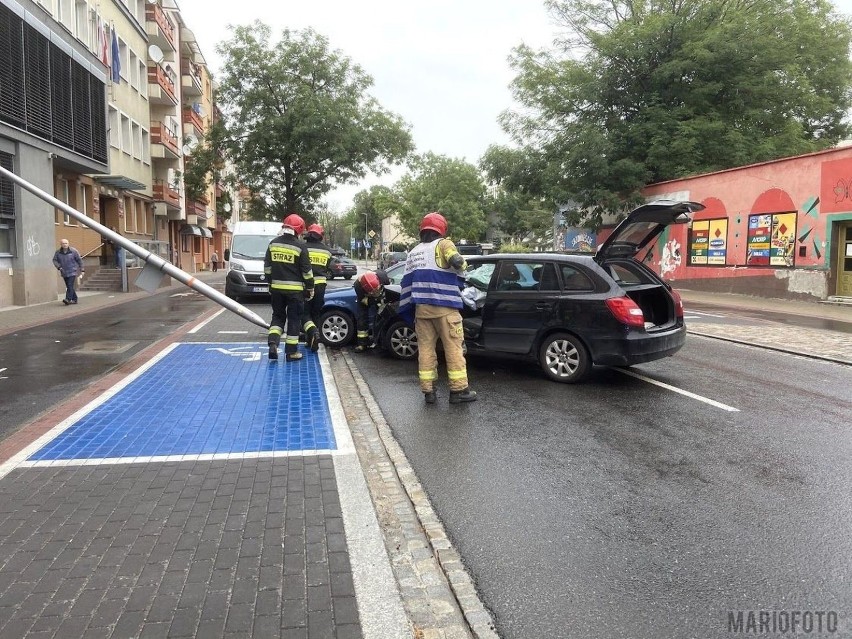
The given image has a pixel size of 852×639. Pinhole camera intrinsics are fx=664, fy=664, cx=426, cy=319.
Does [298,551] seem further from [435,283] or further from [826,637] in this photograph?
[435,283]

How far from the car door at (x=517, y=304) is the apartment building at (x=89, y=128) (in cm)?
1479

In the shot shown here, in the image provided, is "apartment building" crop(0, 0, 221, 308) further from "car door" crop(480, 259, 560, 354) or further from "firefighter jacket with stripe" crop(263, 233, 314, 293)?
"car door" crop(480, 259, 560, 354)

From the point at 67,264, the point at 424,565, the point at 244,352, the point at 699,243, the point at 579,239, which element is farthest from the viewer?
the point at 579,239

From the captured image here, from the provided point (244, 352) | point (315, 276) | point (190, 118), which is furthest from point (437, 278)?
point (190, 118)

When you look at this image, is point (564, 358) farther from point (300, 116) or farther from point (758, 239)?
point (300, 116)

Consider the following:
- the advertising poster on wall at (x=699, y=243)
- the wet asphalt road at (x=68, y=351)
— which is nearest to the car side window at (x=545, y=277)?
the wet asphalt road at (x=68, y=351)

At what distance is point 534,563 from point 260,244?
17.8m

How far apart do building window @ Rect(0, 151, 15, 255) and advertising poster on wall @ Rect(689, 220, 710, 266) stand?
2259 centimetres

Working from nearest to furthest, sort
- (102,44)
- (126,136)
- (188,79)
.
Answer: (102,44), (126,136), (188,79)

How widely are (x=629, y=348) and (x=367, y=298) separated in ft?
13.0

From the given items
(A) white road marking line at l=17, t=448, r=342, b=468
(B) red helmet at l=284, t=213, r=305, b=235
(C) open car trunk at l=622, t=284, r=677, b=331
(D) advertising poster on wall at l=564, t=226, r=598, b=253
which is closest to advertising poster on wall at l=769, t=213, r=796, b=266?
(D) advertising poster on wall at l=564, t=226, r=598, b=253

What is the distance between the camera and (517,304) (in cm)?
792

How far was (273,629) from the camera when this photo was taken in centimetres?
274

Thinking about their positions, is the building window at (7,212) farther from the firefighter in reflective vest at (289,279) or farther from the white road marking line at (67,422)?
the firefighter in reflective vest at (289,279)
